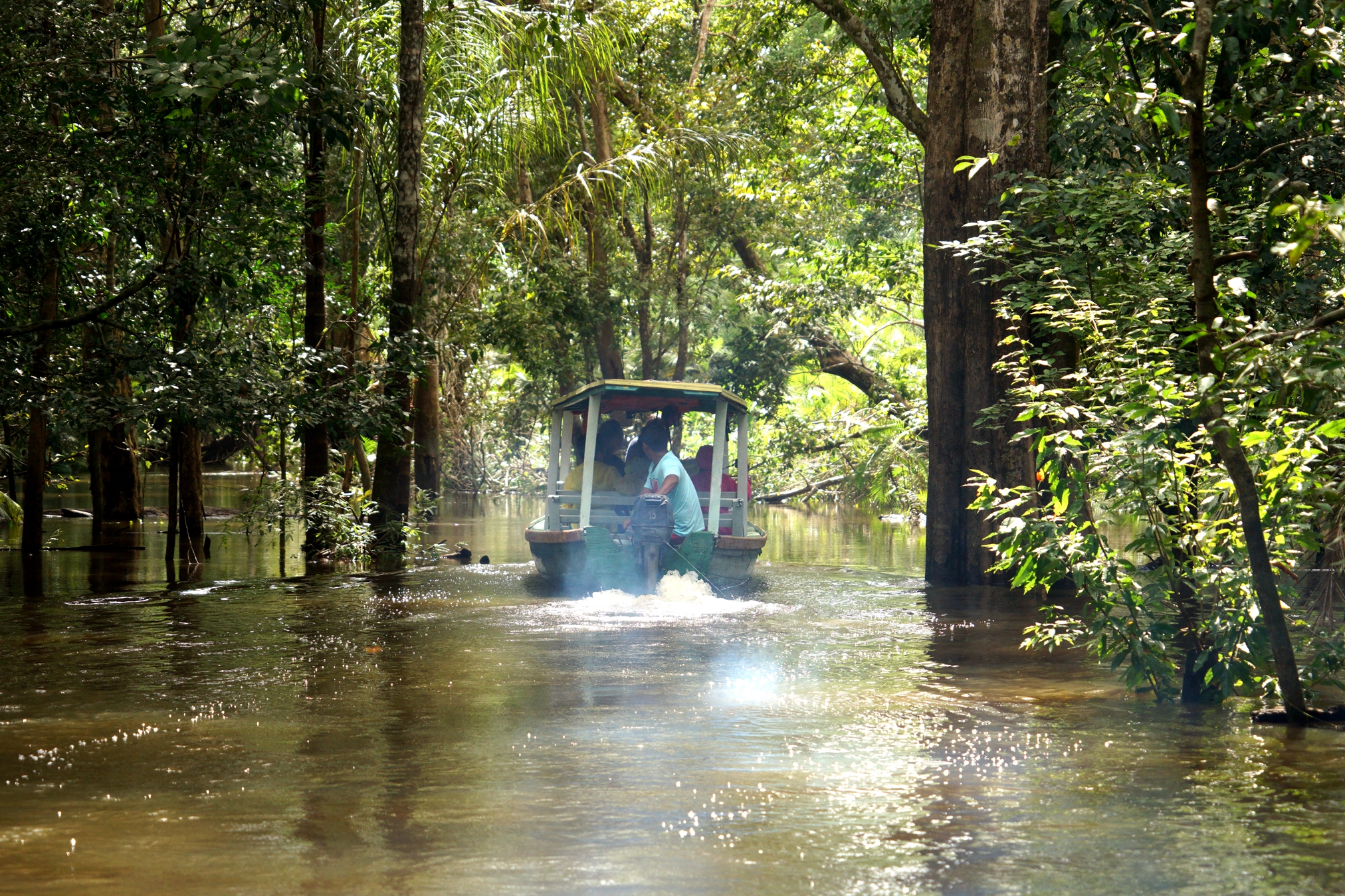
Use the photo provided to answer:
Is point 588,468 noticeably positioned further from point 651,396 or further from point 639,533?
point 651,396

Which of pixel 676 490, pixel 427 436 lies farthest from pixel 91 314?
pixel 427 436

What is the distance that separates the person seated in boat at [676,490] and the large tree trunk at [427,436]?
11.7 m

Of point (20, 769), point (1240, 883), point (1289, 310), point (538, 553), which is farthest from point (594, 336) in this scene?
point (1240, 883)

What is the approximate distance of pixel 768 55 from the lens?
879 inches

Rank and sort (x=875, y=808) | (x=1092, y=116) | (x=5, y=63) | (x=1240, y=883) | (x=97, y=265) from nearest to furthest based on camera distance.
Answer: (x=1240, y=883) < (x=875, y=808) < (x=1092, y=116) < (x=5, y=63) < (x=97, y=265)

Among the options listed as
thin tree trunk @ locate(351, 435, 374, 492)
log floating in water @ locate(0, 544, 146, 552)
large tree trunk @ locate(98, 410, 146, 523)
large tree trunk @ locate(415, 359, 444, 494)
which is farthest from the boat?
large tree trunk @ locate(415, 359, 444, 494)

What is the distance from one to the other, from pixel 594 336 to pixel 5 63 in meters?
15.2

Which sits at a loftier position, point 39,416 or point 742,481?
point 39,416

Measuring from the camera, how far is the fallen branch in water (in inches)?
1194

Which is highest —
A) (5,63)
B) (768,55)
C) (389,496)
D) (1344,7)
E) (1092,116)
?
(768,55)

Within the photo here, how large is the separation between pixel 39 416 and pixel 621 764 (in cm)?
1034

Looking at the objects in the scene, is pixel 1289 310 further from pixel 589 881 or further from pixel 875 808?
pixel 589 881

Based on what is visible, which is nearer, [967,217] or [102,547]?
[967,217]

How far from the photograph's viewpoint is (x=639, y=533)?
11906mm
